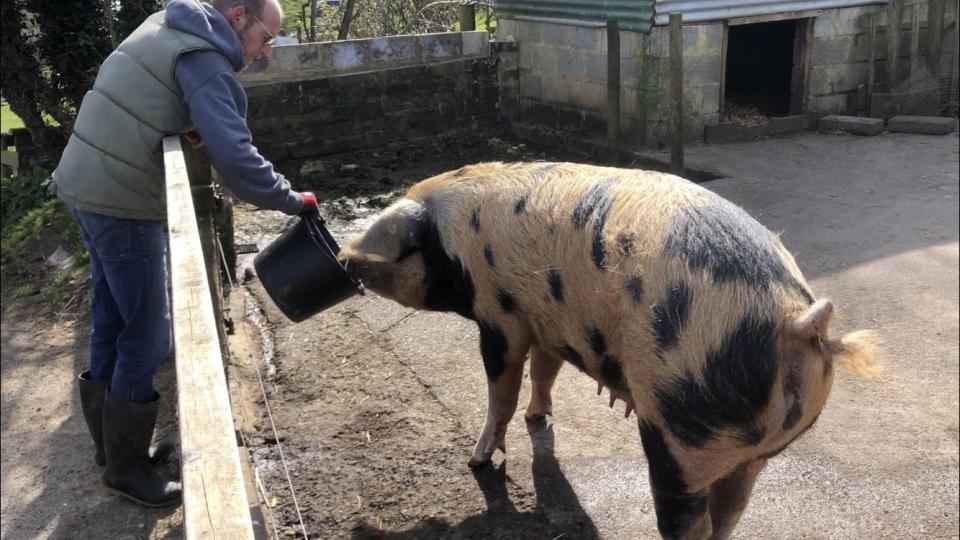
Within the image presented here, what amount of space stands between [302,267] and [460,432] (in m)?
1.11

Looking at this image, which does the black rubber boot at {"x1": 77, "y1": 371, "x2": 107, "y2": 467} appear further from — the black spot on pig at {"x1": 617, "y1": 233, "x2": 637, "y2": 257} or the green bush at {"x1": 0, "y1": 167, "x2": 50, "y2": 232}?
the green bush at {"x1": 0, "y1": 167, "x2": 50, "y2": 232}

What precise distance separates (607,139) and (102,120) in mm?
6459

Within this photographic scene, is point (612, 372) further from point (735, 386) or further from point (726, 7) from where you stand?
point (726, 7)

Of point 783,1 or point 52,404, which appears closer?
point 52,404

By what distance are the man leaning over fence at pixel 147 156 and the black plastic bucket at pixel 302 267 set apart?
118mm

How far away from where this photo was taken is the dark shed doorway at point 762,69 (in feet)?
32.9

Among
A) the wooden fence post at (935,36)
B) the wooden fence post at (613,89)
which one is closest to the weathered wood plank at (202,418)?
the wooden fence post at (613,89)

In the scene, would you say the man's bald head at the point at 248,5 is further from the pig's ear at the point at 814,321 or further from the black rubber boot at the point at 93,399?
the pig's ear at the point at 814,321

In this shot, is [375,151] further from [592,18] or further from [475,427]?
[475,427]

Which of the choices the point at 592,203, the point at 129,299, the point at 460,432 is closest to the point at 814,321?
the point at 592,203

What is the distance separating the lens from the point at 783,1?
351 inches

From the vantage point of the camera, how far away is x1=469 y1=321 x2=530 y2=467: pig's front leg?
10.4ft

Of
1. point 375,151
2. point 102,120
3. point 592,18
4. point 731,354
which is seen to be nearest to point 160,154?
point 102,120

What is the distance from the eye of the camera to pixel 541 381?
12.2 ft
